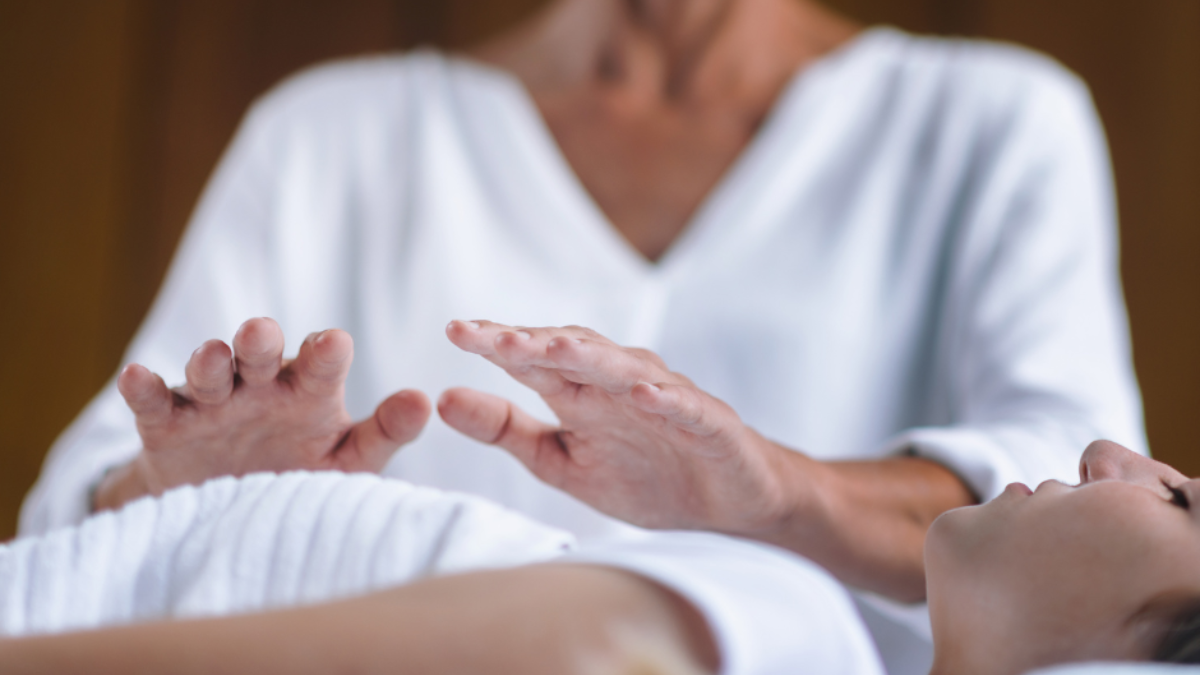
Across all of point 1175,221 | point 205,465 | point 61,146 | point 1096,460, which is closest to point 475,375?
point 205,465

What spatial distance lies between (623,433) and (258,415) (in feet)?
0.42

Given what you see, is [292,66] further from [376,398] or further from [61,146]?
[376,398]

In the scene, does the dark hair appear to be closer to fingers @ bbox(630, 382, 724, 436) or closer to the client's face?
the client's face

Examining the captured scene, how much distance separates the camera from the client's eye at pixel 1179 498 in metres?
0.27

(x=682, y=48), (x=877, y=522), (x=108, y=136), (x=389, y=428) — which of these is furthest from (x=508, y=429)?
(x=108, y=136)

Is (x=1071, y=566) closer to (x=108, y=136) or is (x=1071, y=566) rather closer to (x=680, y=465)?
(x=680, y=465)

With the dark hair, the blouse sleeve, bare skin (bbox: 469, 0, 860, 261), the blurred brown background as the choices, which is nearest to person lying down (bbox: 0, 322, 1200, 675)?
the dark hair

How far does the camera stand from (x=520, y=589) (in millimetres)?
233

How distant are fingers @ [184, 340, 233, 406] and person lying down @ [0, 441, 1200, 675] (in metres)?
0.03

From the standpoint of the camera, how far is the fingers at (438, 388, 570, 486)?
34 centimetres

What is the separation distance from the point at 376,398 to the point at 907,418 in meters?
0.31

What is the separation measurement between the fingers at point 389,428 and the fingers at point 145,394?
7 cm

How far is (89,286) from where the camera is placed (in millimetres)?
924

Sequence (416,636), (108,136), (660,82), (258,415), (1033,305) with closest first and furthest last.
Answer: (416,636), (258,415), (1033,305), (660,82), (108,136)
